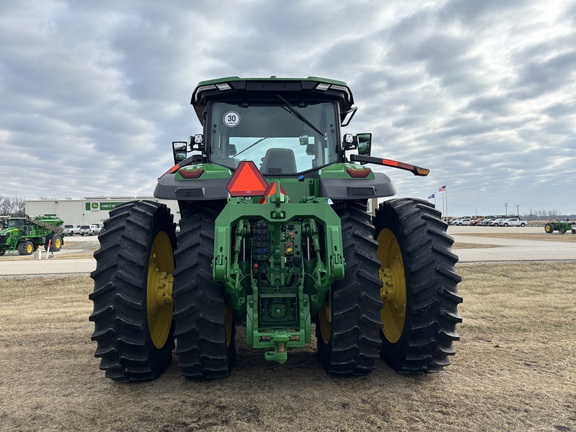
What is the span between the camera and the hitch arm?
4.32 m

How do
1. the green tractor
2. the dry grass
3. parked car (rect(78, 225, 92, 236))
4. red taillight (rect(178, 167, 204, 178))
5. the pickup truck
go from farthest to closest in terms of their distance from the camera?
the pickup truck, parked car (rect(78, 225, 92, 236)), red taillight (rect(178, 167, 204, 178)), the green tractor, the dry grass

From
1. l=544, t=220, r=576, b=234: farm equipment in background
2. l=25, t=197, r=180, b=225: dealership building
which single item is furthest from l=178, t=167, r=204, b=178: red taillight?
l=25, t=197, r=180, b=225: dealership building

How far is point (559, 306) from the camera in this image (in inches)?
281

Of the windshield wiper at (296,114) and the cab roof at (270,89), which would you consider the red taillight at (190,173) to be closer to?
the cab roof at (270,89)

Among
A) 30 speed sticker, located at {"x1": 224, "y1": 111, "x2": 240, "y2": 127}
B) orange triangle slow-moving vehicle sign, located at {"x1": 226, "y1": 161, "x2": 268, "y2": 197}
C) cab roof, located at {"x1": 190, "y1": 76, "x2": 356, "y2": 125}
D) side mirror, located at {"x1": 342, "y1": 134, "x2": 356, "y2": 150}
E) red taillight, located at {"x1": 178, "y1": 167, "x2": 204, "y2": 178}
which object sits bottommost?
orange triangle slow-moving vehicle sign, located at {"x1": 226, "y1": 161, "x2": 268, "y2": 197}

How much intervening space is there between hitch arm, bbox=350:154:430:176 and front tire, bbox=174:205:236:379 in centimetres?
207

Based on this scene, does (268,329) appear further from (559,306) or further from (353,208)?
(559,306)

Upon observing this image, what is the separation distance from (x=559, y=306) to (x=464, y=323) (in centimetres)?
232

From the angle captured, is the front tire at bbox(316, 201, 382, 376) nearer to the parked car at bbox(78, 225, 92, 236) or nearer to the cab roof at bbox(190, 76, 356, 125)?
the cab roof at bbox(190, 76, 356, 125)

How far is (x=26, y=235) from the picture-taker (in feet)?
84.4

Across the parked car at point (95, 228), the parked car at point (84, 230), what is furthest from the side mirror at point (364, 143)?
the parked car at point (84, 230)

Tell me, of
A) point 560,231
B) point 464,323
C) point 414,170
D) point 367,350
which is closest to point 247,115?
point 414,170

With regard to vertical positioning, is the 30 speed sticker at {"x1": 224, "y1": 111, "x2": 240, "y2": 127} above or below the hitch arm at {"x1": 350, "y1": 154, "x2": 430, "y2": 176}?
above

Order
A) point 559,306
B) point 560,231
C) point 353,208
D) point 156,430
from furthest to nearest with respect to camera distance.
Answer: point 560,231
point 559,306
point 353,208
point 156,430
